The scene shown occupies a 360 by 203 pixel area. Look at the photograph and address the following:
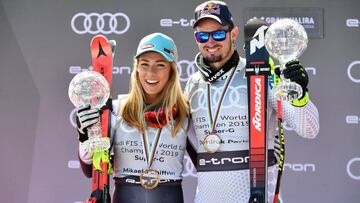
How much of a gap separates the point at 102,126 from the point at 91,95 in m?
0.35

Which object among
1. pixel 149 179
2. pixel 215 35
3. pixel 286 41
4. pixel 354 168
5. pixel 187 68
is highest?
pixel 187 68

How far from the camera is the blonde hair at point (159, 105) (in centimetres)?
335

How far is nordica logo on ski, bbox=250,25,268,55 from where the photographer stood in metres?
3.21

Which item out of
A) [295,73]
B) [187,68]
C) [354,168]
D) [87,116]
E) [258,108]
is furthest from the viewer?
[187,68]

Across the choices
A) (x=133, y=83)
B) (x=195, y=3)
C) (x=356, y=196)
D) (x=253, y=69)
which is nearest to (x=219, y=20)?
(x=253, y=69)

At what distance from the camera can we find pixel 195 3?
5.49m

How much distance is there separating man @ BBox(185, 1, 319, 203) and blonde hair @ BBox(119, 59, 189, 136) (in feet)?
0.25

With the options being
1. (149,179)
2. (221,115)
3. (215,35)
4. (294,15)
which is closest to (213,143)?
(221,115)

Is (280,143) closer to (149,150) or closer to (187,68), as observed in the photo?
(149,150)

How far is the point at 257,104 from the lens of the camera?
3184mm

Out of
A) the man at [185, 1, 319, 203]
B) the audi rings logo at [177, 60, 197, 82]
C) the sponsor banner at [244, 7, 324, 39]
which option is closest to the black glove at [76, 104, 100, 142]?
the man at [185, 1, 319, 203]

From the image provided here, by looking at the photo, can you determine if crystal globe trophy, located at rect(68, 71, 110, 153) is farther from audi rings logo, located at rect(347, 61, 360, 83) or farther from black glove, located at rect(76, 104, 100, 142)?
audi rings logo, located at rect(347, 61, 360, 83)

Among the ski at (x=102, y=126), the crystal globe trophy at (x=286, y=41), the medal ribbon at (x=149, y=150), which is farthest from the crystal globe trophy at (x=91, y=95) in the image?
the crystal globe trophy at (x=286, y=41)

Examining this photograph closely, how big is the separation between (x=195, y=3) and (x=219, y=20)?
2249 mm
